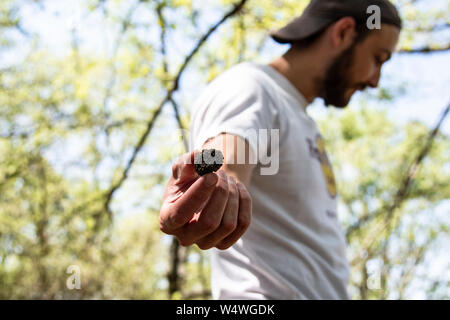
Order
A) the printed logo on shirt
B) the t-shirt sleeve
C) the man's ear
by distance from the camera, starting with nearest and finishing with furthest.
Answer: the t-shirt sleeve < the printed logo on shirt < the man's ear

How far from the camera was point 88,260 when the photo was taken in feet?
16.3

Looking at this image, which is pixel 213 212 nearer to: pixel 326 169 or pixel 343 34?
pixel 326 169

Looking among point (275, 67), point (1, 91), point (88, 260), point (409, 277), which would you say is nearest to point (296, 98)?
point (275, 67)

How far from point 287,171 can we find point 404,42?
4.32 m

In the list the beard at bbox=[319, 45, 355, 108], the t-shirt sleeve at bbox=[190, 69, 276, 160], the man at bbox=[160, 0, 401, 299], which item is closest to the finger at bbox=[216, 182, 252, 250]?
the man at bbox=[160, 0, 401, 299]

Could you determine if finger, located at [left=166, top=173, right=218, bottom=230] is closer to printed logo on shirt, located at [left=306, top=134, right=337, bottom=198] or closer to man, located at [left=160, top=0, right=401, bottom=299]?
man, located at [left=160, top=0, right=401, bottom=299]

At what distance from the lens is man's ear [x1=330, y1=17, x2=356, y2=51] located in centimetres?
208

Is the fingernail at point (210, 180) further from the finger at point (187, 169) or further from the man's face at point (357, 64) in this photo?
the man's face at point (357, 64)

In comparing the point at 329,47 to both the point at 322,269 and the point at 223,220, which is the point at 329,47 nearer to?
the point at 322,269

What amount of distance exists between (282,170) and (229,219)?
810 mm

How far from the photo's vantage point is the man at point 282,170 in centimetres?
86

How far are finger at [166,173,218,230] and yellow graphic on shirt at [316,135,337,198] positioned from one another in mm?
1111

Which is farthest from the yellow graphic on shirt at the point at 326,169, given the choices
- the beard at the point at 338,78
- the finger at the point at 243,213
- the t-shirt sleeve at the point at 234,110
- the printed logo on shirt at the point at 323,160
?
the finger at the point at 243,213

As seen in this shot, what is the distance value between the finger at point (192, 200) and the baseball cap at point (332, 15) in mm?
1457
